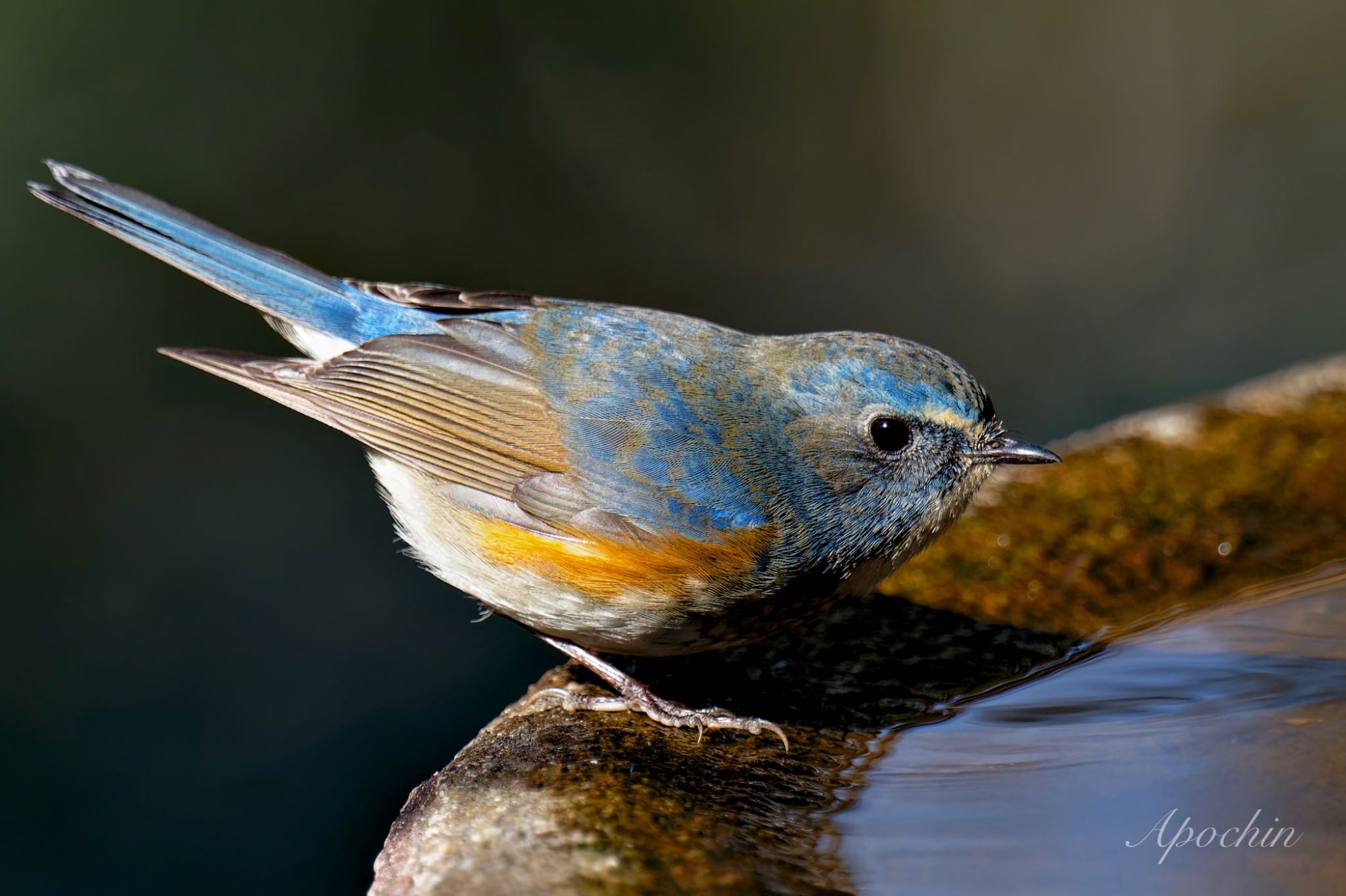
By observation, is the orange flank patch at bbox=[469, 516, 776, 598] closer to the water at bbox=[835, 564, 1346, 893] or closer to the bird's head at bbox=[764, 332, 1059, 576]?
the bird's head at bbox=[764, 332, 1059, 576]

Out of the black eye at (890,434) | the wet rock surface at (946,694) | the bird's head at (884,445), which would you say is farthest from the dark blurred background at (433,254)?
the black eye at (890,434)

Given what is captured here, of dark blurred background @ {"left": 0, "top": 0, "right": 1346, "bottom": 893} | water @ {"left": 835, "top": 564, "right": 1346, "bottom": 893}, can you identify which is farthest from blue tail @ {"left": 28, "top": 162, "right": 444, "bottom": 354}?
dark blurred background @ {"left": 0, "top": 0, "right": 1346, "bottom": 893}

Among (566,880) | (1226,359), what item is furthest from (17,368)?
(1226,359)

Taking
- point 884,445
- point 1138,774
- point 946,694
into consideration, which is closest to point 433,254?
point 884,445

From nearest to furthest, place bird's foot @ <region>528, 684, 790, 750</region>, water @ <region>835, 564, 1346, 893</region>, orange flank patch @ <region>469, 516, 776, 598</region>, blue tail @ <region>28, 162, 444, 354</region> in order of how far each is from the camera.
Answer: water @ <region>835, 564, 1346, 893</region> < bird's foot @ <region>528, 684, 790, 750</region> < orange flank patch @ <region>469, 516, 776, 598</region> < blue tail @ <region>28, 162, 444, 354</region>

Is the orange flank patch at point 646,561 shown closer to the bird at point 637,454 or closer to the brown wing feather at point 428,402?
the bird at point 637,454

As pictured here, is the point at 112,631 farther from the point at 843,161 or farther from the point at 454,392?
the point at 843,161
